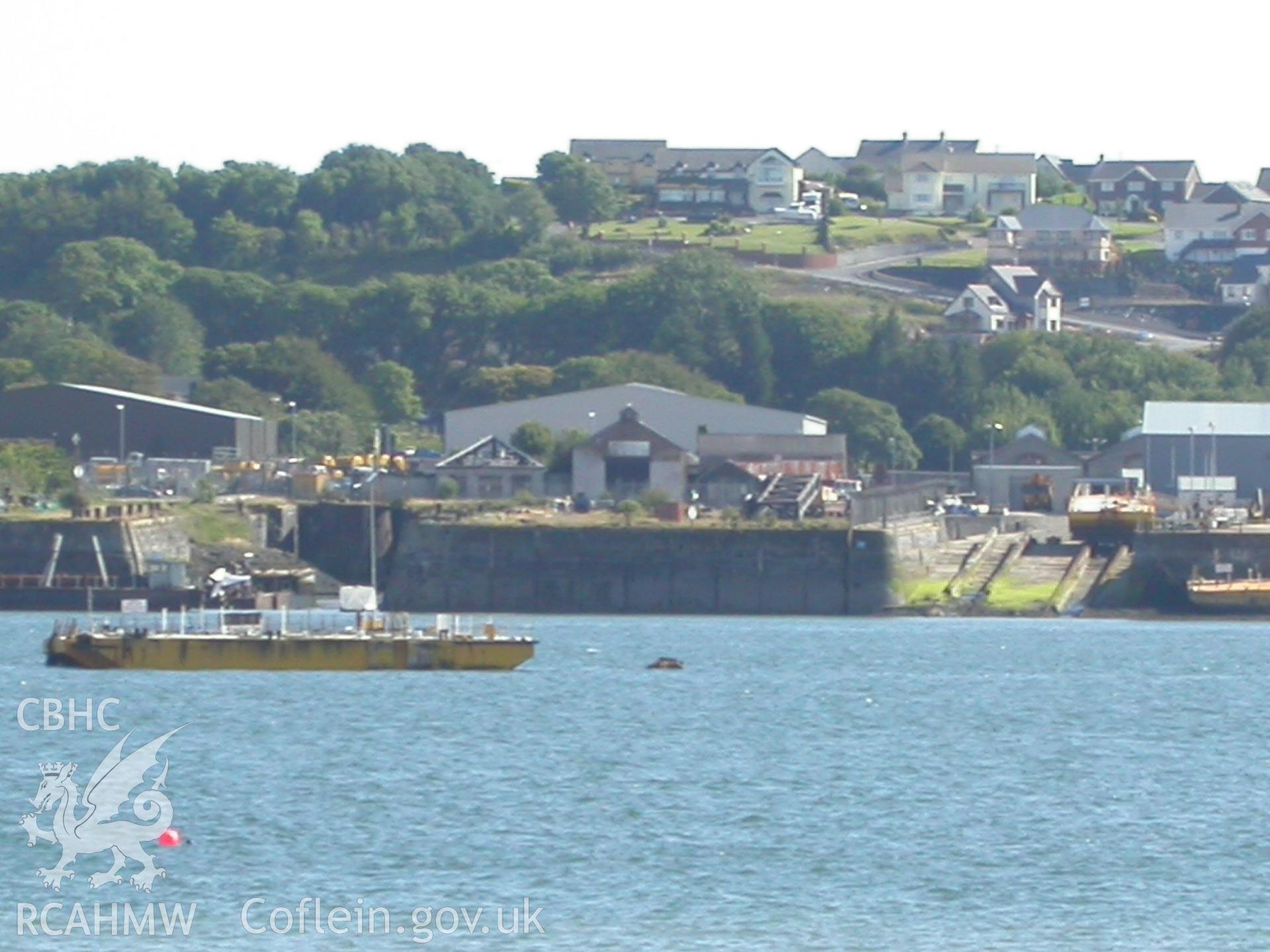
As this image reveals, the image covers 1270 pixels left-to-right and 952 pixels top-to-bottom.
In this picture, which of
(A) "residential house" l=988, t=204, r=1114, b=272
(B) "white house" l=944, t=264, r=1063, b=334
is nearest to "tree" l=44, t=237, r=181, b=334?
(B) "white house" l=944, t=264, r=1063, b=334

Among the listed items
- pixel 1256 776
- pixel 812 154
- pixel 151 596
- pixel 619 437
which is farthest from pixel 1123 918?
pixel 812 154

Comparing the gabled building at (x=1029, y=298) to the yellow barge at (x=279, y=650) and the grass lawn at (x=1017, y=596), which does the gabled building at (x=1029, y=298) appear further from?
the yellow barge at (x=279, y=650)

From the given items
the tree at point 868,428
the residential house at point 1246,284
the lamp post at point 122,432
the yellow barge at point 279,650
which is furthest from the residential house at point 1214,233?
the yellow barge at point 279,650

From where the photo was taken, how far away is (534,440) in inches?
3615

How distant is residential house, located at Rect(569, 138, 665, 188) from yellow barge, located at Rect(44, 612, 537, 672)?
349 ft

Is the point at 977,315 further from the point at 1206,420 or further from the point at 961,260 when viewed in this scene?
the point at 1206,420

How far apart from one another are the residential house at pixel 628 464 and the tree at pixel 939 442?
18.3 meters

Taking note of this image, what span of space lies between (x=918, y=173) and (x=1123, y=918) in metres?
132

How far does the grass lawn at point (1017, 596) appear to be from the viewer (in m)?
74.9

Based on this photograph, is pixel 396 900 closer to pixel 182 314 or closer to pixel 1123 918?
pixel 1123 918

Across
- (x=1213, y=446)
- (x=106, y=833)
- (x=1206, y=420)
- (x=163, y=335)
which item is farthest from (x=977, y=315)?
(x=106, y=833)

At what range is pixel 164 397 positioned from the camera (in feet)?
338

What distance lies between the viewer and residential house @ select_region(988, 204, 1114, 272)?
139625 millimetres

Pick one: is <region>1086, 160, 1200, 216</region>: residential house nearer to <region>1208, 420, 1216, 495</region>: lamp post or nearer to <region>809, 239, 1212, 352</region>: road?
<region>809, 239, 1212, 352</region>: road
